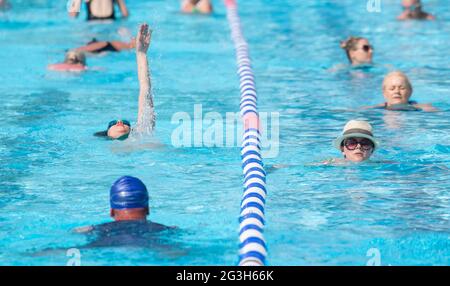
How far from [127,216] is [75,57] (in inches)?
287

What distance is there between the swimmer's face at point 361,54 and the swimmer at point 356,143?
17.5 ft

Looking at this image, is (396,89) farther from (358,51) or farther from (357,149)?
(358,51)

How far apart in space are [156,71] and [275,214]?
6.78m

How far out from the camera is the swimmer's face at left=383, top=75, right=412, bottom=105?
37.0 feet

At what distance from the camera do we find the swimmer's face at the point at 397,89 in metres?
11.3

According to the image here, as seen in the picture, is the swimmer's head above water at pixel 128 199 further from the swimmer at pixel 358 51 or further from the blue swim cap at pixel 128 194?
the swimmer at pixel 358 51

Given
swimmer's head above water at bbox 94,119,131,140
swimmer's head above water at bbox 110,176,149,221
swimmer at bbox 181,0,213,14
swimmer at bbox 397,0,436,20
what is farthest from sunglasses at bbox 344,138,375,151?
swimmer at bbox 181,0,213,14

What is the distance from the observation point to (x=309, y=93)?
1252cm

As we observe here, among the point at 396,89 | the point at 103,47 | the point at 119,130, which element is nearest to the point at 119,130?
the point at 119,130

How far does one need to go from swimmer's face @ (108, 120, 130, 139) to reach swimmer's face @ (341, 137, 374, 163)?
6.59ft

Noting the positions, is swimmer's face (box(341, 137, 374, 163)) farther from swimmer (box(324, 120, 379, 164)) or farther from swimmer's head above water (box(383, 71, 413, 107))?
swimmer's head above water (box(383, 71, 413, 107))

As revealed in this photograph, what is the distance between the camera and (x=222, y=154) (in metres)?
9.48
